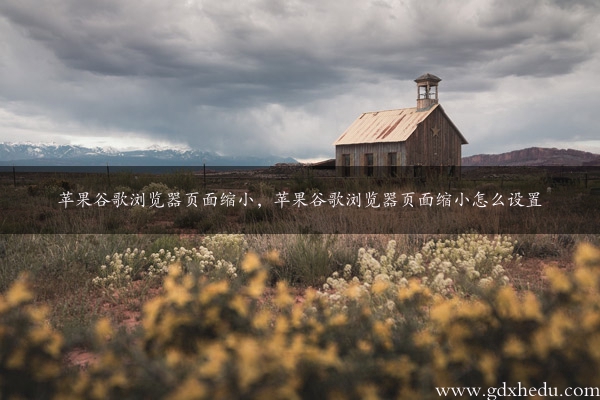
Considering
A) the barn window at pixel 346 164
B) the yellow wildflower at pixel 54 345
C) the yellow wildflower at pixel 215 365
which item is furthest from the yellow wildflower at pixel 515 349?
the barn window at pixel 346 164

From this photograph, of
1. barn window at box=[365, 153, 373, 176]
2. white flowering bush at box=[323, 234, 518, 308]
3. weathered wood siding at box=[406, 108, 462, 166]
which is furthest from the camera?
barn window at box=[365, 153, 373, 176]

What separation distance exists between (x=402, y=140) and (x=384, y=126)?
3.22 meters

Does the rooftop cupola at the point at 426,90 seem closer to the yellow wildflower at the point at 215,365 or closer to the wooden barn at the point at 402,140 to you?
the wooden barn at the point at 402,140

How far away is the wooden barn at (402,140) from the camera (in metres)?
30.2

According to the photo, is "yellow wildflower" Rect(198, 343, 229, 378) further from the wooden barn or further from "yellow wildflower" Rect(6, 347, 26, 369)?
the wooden barn

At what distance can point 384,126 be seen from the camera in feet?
106

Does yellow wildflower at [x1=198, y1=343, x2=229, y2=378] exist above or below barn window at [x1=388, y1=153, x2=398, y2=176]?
below

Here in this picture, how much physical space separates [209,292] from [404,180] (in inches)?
695

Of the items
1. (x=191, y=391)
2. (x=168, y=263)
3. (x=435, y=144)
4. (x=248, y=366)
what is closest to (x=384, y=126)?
(x=435, y=144)

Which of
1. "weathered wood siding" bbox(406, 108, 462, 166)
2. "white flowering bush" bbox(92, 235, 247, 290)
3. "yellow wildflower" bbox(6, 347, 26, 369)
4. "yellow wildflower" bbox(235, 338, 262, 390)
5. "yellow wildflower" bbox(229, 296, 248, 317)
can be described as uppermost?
"weathered wood siding" bbox(406, 108, 462, 166)

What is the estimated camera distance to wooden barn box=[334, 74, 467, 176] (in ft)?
99.1

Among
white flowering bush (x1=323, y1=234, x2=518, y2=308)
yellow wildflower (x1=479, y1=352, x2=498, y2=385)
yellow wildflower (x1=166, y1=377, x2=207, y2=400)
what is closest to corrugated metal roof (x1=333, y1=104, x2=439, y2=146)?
white flowering bush (x1=323, y1=234, x2=518, y2=308)

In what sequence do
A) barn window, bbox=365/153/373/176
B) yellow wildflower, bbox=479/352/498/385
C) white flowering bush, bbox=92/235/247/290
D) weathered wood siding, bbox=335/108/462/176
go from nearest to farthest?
yellow wildflower, bbox=479/352/498/385 → white flowering bush, bbox=92/235/247/290 → weathered wood siding, bbox=335/108/462/176 → barn window, bbox=365/153/373/176

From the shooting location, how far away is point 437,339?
8.04 ft
